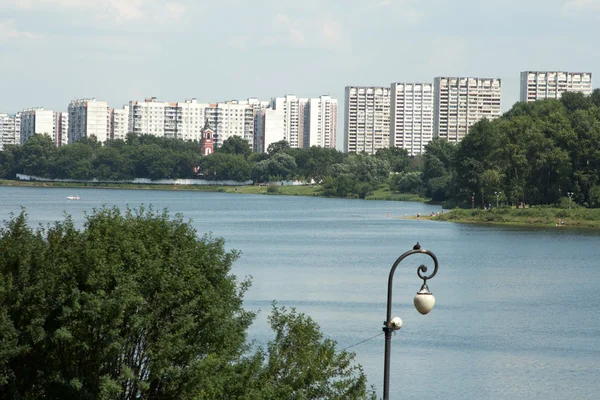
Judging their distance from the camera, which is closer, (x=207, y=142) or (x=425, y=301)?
(x=425, y=301)

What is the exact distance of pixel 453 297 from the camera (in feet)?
136

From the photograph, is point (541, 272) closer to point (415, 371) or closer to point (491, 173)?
point (415, 371)

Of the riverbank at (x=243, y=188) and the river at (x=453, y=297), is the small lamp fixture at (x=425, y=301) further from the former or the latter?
the riverbank at (x=243, y=188)

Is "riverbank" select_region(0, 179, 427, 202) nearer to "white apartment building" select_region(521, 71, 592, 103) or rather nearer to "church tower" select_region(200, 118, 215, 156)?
"church tower" select_region(200, 118, 215, 156)

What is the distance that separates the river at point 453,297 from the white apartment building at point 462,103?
370ft

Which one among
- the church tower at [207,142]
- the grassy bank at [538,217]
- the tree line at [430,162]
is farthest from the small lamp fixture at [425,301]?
the church tower at [207,142]

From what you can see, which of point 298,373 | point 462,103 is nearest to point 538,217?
point 298,373

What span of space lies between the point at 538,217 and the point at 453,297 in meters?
41.1

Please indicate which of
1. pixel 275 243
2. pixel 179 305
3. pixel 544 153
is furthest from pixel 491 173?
pixel 179 305

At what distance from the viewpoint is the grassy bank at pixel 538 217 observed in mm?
80000

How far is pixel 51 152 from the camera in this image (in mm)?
164500

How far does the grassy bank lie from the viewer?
8000 cm

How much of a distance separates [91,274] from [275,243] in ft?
153

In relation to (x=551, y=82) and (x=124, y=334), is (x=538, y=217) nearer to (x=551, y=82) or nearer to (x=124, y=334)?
(x=124, y=334)
